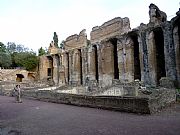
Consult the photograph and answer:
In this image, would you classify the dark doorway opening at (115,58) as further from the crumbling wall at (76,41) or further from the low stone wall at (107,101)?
the low stone wall at (107,101)

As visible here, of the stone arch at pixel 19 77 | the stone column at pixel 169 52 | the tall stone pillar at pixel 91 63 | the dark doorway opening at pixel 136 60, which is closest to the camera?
the stone column at pixel 169 52

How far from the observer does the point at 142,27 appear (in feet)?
80.0

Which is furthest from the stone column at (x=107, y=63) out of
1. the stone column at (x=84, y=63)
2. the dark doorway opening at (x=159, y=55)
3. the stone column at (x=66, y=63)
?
the stone column at (x=66, y=63)

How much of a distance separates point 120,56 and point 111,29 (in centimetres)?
603

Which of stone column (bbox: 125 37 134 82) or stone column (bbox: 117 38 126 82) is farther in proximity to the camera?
stone column (bbox: 117 38 126 82)

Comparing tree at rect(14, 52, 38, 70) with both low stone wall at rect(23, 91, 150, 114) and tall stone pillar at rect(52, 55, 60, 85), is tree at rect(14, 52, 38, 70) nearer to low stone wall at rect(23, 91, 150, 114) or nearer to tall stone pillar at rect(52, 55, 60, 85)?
tall stone pillar at rect(52, 55, 60, 85)

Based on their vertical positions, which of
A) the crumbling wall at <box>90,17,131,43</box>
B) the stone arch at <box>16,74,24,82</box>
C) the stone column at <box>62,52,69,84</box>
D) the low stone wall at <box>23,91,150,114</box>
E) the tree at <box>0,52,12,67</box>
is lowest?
the low stone wall at <box>23,91,150,114</box>

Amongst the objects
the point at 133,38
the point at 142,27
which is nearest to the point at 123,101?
the point at 142,27

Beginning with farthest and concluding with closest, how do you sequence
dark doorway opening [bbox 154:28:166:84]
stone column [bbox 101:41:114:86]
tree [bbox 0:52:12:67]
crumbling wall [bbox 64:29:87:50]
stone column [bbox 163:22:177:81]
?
tree [bbox 0:52:12:67], crumbling wall [bbox 64:29:87:50], stone column [bbox 101:41:114:86], dark doorway opening [bbox 154:28:166:84], stone column [bbox 163:22:177:81]

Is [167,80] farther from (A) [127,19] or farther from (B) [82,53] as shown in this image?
(B) [82,53]

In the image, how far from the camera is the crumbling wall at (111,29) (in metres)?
30.2

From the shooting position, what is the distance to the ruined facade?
2127 cm

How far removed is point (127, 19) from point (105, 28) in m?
4.88

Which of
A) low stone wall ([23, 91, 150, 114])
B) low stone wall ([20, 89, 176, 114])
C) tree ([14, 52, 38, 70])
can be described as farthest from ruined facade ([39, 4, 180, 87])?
low stone wall ([20, 89, 176, 114])
